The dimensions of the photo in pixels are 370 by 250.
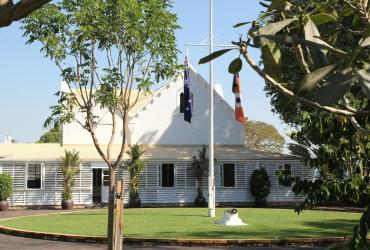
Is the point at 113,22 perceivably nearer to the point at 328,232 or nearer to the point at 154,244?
the point at 154,244

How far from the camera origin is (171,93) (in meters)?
36.0

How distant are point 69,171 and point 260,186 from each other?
1031cm

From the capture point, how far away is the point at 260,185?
105ft

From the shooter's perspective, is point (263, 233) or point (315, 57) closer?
point (315, 57)

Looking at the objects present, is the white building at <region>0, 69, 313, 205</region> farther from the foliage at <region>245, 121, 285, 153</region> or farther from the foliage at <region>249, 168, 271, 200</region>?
the foliage at <region>245, 121, 285, 153</region>

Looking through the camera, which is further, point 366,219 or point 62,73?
point 62,73

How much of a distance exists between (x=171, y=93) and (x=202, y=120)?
99.2 inches

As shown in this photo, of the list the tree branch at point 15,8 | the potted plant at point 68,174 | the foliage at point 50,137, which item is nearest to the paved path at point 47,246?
the tree branch at point 15,8

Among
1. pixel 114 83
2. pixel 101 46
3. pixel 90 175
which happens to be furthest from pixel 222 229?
pixel 90 175

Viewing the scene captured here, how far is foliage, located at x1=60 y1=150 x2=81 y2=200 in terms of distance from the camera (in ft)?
101

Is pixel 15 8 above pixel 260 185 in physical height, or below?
above

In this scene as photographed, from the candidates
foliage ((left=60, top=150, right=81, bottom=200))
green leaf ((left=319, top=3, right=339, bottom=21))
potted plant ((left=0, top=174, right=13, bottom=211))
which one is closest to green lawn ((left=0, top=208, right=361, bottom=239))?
potted plant ((left=0, top=174, right=13, bottom=211))

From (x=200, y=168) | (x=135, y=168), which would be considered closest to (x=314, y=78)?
(x=135, y=168)

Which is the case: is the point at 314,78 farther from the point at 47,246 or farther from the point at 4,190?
the point at 4,190
